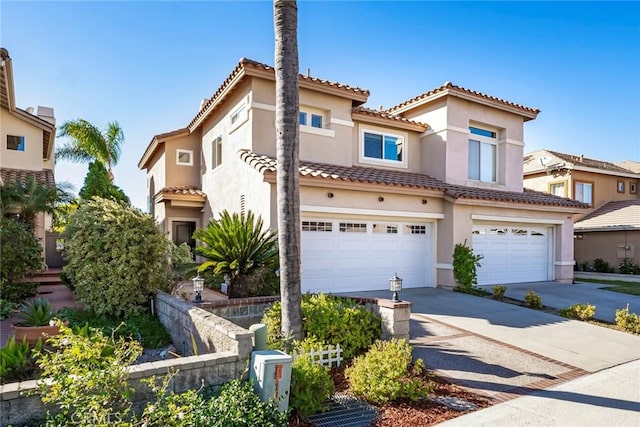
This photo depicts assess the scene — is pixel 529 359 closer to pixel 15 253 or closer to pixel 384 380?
pixel 384 380

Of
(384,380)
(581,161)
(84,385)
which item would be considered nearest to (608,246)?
(581,161)

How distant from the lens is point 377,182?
13.1m

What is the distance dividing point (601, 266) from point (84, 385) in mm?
28194

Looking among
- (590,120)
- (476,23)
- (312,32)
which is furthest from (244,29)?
(590,120)

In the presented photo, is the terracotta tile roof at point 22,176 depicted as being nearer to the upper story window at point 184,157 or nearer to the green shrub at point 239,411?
the upper story window at point 184,157

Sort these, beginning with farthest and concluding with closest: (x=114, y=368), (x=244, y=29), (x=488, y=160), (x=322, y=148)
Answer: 1. (x=488, y=160)
2. (x=322, y=148)
3. (x=244, y=29)
4. (x=114, y=368)

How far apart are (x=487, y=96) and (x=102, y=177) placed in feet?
61.1

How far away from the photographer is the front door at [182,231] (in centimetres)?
1793

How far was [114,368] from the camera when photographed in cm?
419

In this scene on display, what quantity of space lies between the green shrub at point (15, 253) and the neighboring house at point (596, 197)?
1113 inches

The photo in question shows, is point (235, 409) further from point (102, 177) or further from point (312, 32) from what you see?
point (102, 177)

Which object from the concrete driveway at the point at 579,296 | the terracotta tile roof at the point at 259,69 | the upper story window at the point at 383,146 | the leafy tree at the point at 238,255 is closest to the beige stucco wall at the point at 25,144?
the terracotta tile roof at the point at 259,69

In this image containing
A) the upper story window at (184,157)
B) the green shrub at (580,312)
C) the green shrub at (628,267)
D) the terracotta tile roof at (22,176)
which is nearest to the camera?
the green shrub at (580,312)

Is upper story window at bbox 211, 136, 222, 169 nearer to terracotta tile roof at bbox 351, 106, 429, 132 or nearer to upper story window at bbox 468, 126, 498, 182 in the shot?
terracotta tile roof at bbox 351, 106, 429, 132
